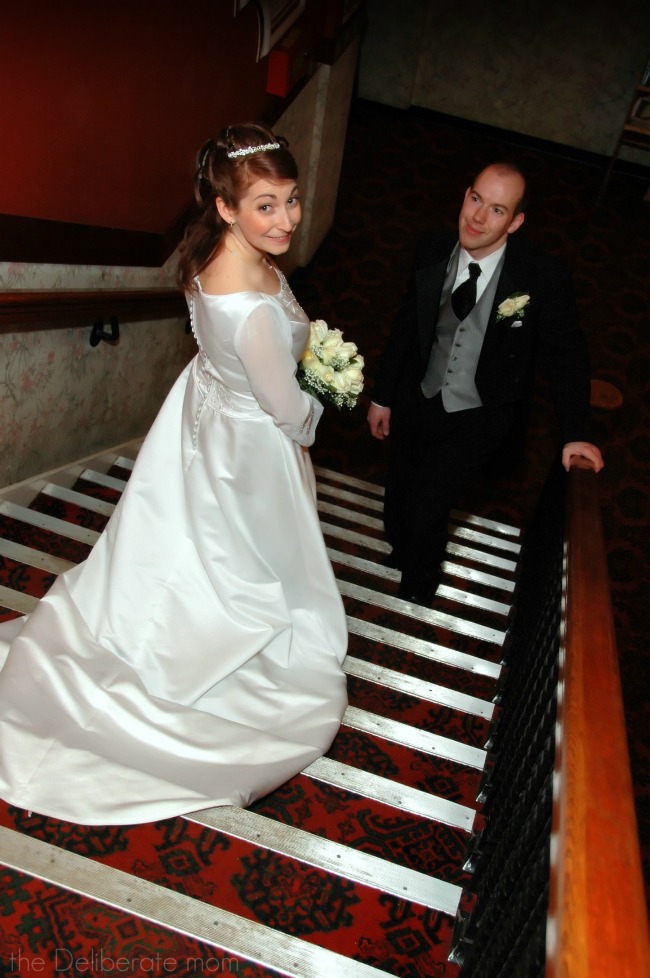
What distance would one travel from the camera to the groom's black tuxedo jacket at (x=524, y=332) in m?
2.91

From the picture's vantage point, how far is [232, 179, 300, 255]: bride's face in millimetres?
2357

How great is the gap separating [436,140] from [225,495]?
7872mm

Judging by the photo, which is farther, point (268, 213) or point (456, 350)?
point (456, 350)

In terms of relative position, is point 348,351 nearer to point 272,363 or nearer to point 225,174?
point 272,363

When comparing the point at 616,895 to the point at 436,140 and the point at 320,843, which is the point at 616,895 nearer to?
the point at 320,843

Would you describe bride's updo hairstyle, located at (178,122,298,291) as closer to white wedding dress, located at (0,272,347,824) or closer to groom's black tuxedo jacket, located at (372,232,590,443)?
white wedding dress, located at (0,272,347,824)

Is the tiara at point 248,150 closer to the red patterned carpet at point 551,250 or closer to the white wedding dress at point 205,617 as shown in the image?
the white wedding dress at point 205,617

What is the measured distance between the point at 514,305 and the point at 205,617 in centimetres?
152

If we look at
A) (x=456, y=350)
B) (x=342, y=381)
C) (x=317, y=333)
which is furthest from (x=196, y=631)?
(x=456, y=350)

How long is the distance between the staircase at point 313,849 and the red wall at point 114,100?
1.27 metres

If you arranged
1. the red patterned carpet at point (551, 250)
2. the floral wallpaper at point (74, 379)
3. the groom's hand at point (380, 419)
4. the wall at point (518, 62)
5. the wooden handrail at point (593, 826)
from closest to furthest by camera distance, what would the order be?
the wooden handrail at point (593, 826) < the floral wallpaper at point (74, 379) < the groom's hand at point (380, 419) < the red patterned carpet at point (551, 250) < the wall at point (518, 62)

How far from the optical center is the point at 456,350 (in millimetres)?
3207

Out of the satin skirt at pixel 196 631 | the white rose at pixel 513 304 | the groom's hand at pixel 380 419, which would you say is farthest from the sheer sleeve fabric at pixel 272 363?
the groom's hand at pixel 380 419

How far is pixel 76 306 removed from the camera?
3.19 metres
